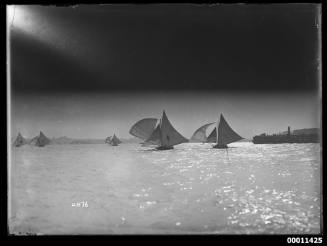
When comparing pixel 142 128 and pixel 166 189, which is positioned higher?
pixel 142 128

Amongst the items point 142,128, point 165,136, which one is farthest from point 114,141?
point 165,136

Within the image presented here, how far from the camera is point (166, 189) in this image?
6.89 ft

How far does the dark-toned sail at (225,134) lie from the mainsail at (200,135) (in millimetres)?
83

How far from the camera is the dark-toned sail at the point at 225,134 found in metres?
2.11

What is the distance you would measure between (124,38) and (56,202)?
1220 millimetres

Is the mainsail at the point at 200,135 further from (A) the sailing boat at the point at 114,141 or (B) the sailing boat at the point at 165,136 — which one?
(A) the sailing boat at the point at 114,141

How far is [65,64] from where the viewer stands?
2.15m

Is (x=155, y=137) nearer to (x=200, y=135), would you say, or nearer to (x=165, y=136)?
(x=165, y=136)

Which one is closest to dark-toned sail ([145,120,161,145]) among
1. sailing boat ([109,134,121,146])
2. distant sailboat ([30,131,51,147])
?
sailing boat ([109,134,121,146])

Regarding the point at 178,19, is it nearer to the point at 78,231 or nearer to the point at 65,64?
the point at 65,64

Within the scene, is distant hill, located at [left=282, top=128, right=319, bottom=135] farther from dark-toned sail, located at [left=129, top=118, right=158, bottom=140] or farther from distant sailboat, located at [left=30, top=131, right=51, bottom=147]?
distant sailboat, located at [left=30, top=131, right=51, bottom=147]

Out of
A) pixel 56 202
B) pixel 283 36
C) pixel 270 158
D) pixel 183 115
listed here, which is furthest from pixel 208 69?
pixel 56 202

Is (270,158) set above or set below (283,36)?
below

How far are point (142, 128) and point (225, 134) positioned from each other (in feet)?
1.86
